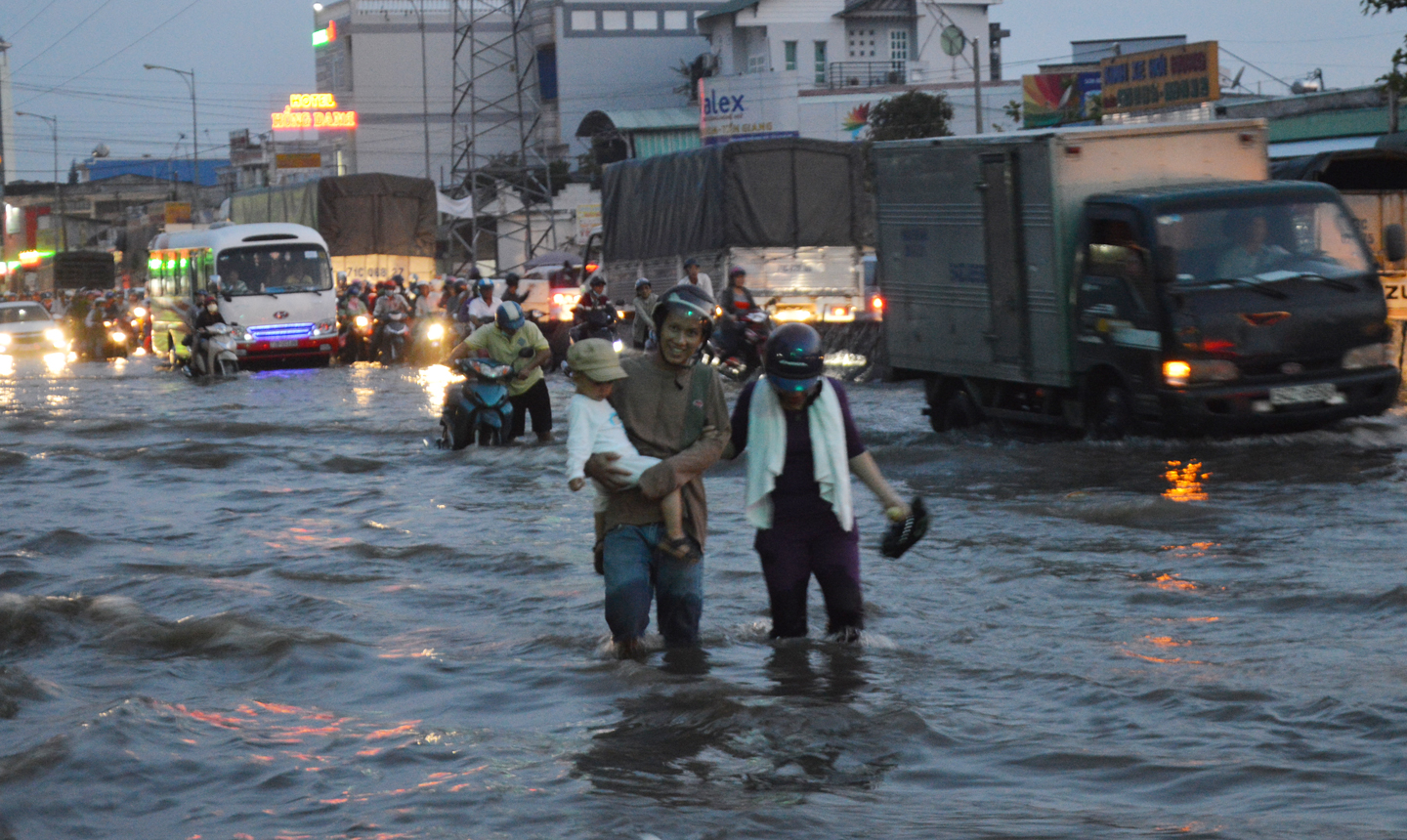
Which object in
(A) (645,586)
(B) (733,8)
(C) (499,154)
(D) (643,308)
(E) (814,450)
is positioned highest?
(B) (733,8)

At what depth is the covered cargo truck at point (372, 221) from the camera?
42656 millimetres

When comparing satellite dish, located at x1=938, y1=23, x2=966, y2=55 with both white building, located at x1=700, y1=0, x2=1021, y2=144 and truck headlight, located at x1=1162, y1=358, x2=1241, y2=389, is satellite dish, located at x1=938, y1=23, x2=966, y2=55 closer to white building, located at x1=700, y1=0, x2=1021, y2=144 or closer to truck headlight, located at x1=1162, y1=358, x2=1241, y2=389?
white building, located at x1=700, y1=0, x2=1021, y2=144

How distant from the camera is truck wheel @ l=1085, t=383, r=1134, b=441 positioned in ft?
43.2

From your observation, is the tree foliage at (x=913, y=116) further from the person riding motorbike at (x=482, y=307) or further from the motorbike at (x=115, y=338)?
the person riding motorbike at (x=482, y=307)

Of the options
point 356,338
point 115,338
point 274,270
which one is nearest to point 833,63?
point 115,338

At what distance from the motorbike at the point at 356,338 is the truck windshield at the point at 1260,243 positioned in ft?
76.2

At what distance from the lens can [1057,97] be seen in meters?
54.5

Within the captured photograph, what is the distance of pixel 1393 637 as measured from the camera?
730 centimetres

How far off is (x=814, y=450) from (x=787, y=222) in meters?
22.2

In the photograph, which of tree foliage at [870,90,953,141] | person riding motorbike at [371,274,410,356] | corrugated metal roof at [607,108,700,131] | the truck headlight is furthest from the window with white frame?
the truck headlight

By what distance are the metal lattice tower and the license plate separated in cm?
4280

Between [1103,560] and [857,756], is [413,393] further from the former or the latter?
[857,756]

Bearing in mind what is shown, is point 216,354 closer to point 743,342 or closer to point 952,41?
point 743,342

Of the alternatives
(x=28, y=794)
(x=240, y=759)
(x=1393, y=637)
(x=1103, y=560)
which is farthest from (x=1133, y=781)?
(x=1103, y=560)
